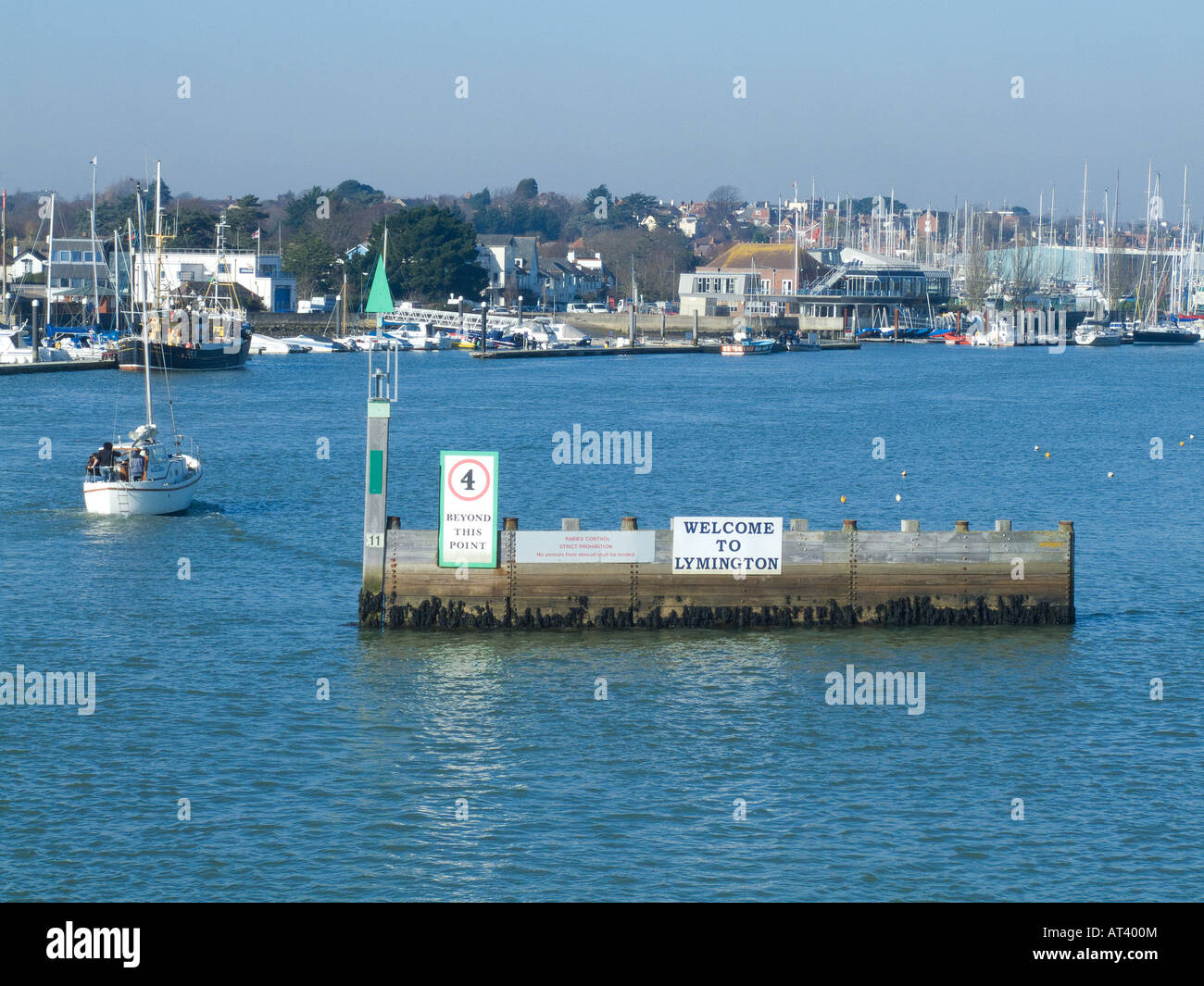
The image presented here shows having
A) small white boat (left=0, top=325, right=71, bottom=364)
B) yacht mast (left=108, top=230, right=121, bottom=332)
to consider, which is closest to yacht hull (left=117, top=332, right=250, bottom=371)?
yacht mast (left=108, top=230, right=121, bottom=332)

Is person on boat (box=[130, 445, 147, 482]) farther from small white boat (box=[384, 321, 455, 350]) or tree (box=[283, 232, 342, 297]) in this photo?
tree (box=[283, 232, 342, 297])

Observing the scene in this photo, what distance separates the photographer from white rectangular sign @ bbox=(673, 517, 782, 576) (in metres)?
28.3

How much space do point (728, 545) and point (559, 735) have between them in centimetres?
653

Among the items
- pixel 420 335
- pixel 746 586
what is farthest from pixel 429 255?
pixel 746 586

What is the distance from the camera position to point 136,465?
4181cm

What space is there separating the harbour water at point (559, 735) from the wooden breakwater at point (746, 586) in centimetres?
46

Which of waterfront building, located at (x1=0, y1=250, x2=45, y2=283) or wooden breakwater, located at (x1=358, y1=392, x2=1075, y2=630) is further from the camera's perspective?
waterfront building, located at (x1=0, y1=250, x2=45, y2=283)

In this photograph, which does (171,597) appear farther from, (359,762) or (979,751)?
(979,751)

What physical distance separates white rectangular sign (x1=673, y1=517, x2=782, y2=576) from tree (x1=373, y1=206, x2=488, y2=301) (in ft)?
419

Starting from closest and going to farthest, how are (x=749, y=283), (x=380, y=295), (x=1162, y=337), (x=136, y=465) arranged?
(x=380, y=295) → (x=136, y=465) → (x=749, y=283) → (x=1162, y=337)

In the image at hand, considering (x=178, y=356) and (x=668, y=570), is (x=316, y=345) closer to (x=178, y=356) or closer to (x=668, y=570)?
(x=178, y=356)
